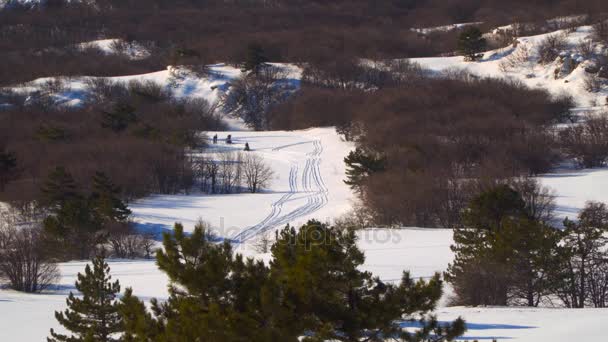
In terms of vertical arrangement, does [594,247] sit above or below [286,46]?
below

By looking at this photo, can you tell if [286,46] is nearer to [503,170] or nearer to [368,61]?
[368,61]

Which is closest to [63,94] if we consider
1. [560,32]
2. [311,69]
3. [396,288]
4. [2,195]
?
[311,69]

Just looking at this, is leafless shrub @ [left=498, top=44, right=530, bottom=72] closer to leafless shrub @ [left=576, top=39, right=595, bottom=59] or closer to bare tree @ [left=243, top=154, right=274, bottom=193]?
leafless shrub @ [left=576, top=39, right=595, bottom=59]

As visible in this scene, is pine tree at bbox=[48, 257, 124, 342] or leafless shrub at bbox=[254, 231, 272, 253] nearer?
pine tree at bbox=[48, 257, 124, 342]

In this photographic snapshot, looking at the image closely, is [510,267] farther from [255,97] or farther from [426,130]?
[255,97]

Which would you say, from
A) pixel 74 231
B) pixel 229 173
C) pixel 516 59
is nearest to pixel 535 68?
pixel 516 59

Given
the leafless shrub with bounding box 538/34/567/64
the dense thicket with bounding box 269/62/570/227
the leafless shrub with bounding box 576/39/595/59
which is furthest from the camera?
the leafless shrub with bounding box 538/34/567/64

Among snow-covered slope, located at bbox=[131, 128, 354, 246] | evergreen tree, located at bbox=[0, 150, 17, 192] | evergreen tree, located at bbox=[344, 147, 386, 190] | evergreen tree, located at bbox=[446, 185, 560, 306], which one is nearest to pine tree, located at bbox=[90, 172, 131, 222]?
snow-covered slope, located at bbox=[131, 128, 354, 246]
